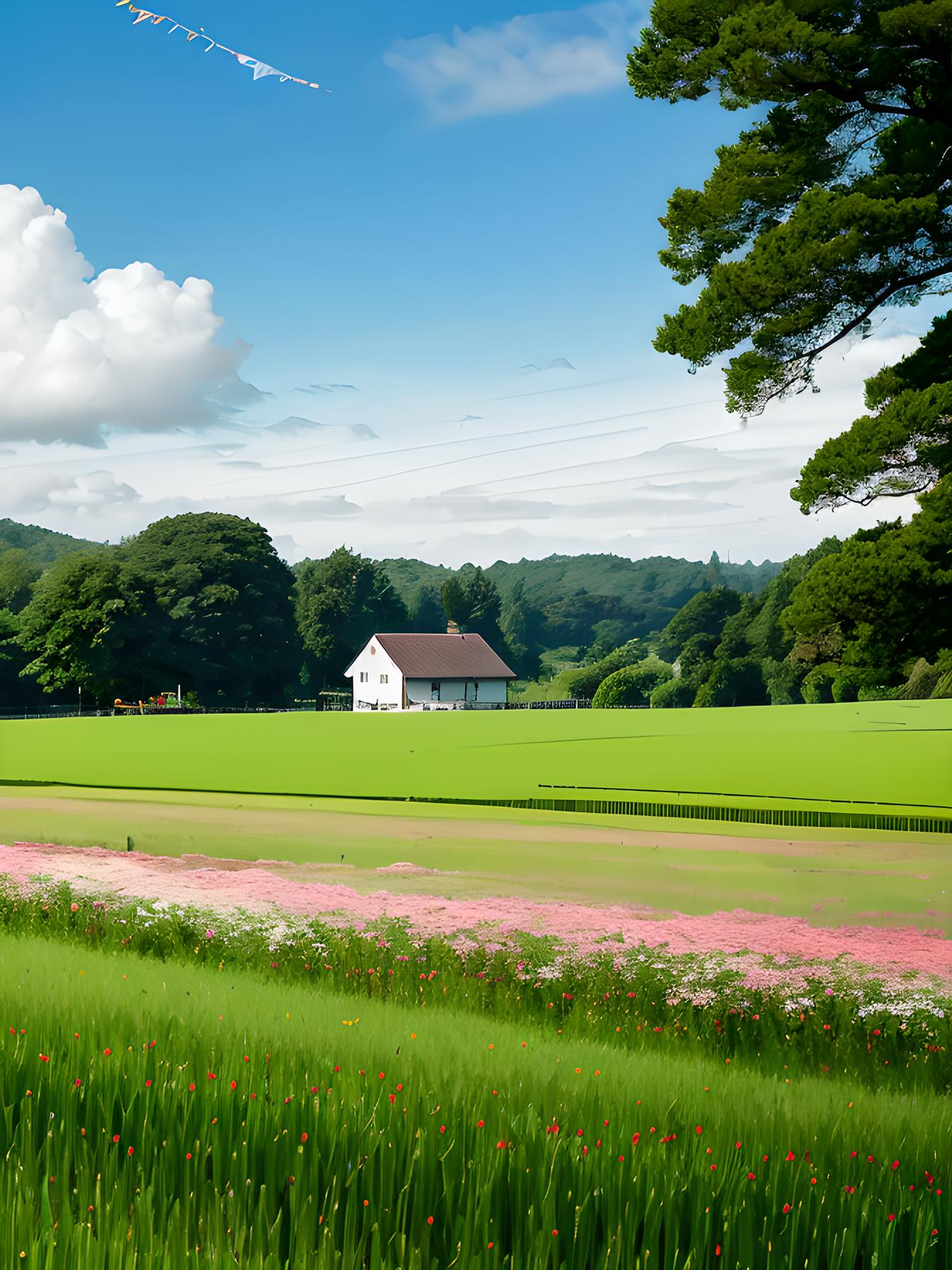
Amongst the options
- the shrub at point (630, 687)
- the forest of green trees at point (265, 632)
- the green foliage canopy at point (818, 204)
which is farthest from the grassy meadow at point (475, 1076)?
the shrub at point (630, 687)

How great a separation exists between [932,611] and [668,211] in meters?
6.34

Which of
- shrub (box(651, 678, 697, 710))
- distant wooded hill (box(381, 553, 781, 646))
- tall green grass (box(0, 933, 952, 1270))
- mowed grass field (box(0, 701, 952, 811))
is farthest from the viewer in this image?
distant wooded hill (box(381, 553, 781, 646))

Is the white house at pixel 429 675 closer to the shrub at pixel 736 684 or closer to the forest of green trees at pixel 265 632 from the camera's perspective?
the forest of green trees at pixel 265 632

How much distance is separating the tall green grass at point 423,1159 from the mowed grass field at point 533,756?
1718 centimetres

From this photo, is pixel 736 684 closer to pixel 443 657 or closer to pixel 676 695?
pixel 676 695

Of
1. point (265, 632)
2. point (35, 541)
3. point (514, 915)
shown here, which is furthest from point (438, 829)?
point (35, 541)

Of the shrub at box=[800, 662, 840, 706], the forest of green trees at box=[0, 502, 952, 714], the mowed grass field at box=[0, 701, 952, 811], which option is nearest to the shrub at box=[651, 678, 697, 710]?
the forest of green trees at box=[0, 502, 952, 714]

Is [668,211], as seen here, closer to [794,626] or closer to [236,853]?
[794,626]

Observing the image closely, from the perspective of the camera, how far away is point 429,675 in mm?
72625

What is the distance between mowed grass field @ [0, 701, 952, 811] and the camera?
78.2 feet

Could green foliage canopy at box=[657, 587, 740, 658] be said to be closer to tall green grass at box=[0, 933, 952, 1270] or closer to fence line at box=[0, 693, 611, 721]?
fence line at box=[0, 693, 611, 721]

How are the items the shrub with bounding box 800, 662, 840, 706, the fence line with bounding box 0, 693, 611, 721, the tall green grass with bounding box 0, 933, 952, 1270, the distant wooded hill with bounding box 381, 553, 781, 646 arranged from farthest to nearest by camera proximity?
the distant wooded hill with bounding box 381, 553, 781, 646 < the fence line with bounding box 0, 693, 611, 721 < the shrub with bounding box 800, 662, 840, 706 < the tall green grass with bounding box 0, 933, 952, 1270

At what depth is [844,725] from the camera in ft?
127

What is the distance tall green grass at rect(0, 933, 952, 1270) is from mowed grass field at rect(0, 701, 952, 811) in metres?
17.2
